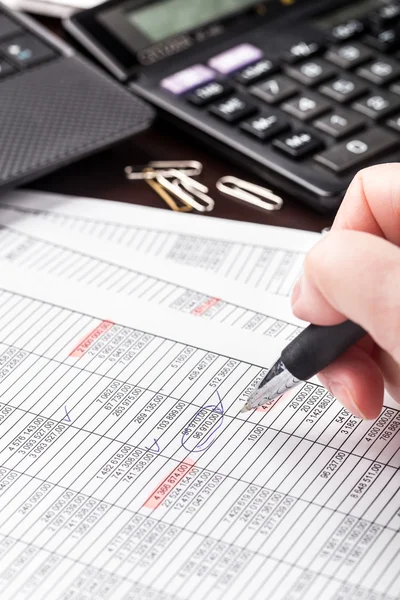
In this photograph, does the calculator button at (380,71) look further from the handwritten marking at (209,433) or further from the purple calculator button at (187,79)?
the handwritten marking at (209,433)

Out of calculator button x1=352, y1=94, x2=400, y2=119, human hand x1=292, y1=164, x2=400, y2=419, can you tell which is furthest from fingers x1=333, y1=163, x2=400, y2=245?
calculator button x1=352, y1=94, x2=400, y2=119

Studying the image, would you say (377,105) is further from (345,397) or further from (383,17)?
(345,397)

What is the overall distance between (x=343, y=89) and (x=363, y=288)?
0.36m

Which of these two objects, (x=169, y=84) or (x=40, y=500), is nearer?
(x=40, y=500)

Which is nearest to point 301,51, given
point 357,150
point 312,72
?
point 312,72

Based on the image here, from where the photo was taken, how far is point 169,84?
27.3 inches

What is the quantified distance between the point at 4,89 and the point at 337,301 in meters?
0.40

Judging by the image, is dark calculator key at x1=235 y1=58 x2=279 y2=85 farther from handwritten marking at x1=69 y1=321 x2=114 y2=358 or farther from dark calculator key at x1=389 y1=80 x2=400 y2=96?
handwritten marking at x1=69 y1=321 x2=114 y2=358

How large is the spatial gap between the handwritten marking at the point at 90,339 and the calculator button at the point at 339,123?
236mm

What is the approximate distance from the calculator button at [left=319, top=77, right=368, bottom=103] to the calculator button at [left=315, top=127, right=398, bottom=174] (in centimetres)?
4

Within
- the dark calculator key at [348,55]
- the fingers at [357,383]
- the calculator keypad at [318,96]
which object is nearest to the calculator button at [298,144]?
the calculator keypad at [318,96]

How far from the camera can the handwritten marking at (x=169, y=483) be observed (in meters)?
0.43

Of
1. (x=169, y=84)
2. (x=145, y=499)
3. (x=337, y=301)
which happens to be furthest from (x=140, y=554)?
(x=169, y=84)

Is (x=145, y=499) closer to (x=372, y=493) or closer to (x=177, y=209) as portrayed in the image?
(x=372, y=493)
